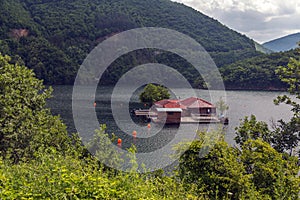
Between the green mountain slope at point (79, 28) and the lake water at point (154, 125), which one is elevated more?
the green mountain slope at point (79, 28)

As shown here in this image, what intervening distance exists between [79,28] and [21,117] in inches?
3472

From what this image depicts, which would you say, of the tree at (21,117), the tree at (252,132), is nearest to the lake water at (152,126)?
the tree at (252,132)

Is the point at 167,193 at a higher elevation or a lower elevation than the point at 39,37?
lower

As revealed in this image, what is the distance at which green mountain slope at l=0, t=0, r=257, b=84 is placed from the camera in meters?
76.2

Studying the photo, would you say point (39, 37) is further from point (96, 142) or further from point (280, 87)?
point (96, 142)

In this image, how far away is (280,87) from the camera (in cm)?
6862

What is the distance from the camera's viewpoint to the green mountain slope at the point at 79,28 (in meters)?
76.2

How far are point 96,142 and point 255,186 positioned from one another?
4.42 m

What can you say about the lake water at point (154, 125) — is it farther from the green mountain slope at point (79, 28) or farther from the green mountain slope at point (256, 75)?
the green mountain slope at point (79, 28)

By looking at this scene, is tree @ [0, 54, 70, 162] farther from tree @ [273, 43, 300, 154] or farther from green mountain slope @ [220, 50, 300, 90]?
green mountain slope @ [220, 50, 300, 90]

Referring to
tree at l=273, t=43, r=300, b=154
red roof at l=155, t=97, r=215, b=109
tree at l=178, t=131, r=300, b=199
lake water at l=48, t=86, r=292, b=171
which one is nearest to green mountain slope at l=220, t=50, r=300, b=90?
lake water at l=48, t=86, r=292, b=171

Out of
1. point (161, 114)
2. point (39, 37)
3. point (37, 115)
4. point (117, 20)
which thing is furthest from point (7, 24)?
point (37, 115)

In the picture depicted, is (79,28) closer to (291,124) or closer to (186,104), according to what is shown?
(186,104)

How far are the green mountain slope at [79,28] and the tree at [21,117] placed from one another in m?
63.8
